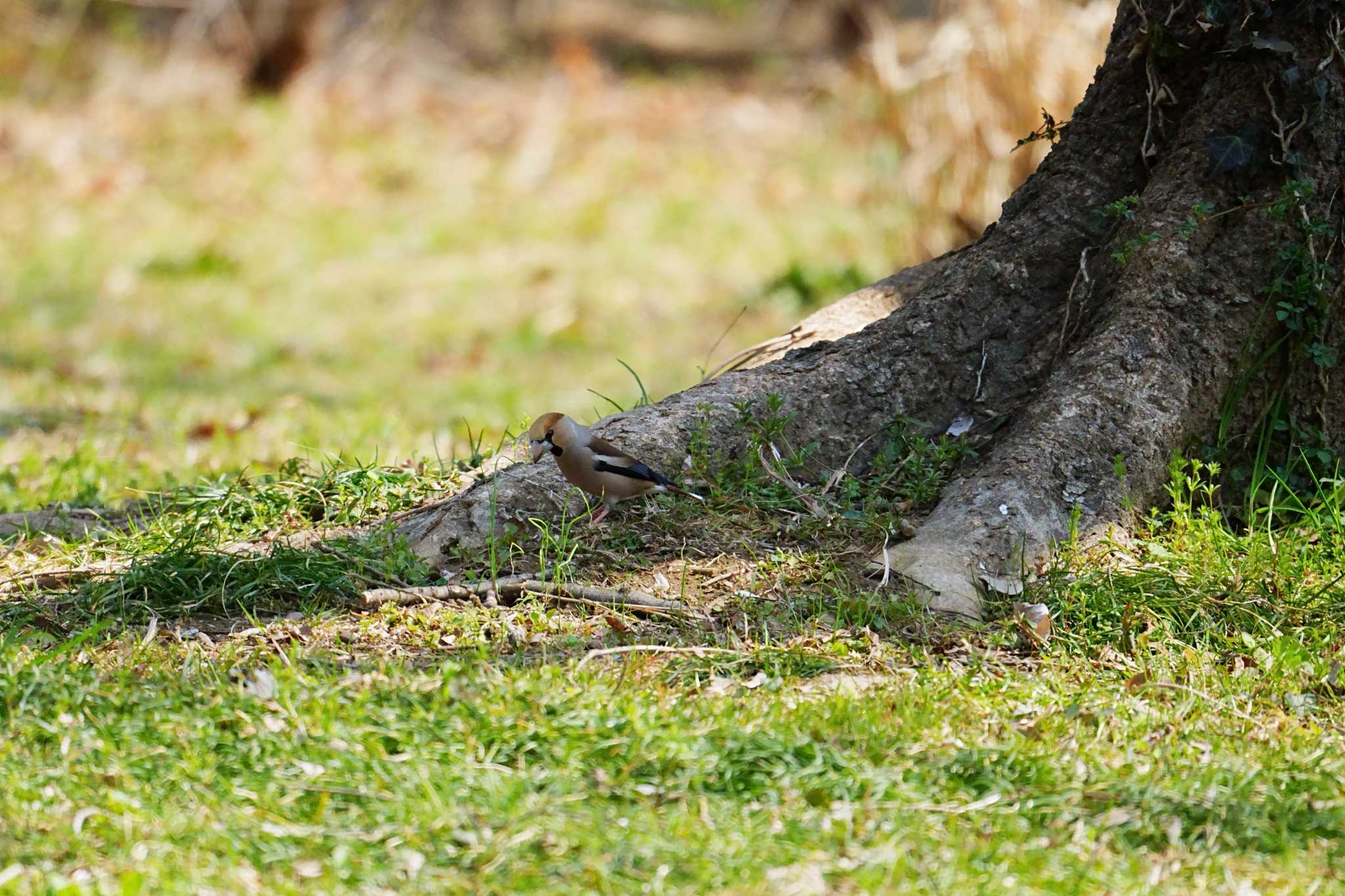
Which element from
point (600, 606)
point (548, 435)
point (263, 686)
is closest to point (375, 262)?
point (548, 435)

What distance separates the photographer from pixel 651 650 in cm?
359

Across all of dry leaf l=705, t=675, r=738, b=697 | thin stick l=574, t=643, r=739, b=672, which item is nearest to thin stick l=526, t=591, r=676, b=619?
thin stick l=574, t=643, r=739, b=672

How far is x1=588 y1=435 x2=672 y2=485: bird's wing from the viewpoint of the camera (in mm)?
4141

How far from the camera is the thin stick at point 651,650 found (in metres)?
3.52

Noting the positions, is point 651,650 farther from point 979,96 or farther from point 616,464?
point 979,96

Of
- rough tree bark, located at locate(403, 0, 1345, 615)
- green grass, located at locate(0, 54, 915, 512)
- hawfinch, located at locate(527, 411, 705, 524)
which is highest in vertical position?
rough tree bark, located at locate(403, 0, 1345, 615)

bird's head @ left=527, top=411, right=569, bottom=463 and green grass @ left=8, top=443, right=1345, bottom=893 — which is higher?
bird's head @ left=527, top=411, right=569, bottom=463

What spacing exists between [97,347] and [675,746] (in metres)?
7.10

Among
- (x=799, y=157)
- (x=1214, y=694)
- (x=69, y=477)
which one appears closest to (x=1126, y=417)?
(x=1214, y=694)

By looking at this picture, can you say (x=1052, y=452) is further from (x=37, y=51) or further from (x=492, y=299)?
(x=37, y=51)

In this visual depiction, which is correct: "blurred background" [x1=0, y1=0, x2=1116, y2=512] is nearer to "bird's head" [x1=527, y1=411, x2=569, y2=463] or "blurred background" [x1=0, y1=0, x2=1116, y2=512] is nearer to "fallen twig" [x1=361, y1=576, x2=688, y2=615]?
"bird's head" [x1=527, y1=411, x2=569, y2=463]

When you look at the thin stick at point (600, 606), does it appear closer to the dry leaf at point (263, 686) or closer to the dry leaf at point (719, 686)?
the dry leaf at point (719, 686)

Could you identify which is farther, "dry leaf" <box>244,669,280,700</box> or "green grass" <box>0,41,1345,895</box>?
"dry leaf" <box>244,669,280,700</box>

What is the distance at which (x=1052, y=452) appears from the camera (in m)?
4.20
